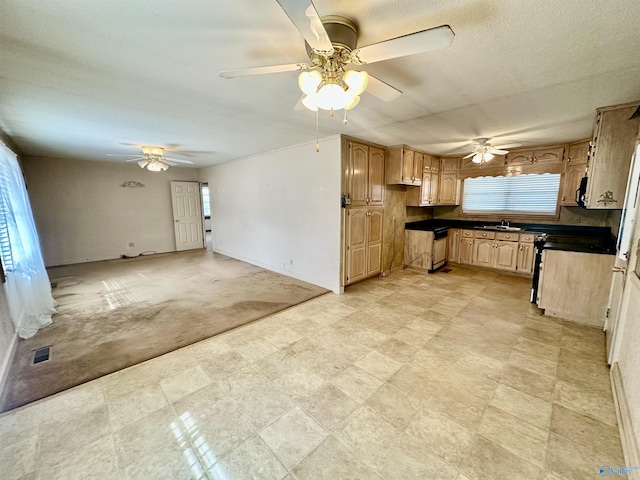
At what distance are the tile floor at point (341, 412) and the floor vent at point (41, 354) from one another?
0.72 metres

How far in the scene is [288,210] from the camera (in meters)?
4.82

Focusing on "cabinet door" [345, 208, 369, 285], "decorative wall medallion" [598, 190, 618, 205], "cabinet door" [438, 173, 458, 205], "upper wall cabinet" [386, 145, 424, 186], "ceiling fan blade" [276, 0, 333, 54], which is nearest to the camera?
"ceiling fan blade" [276, 0, 333, 54]

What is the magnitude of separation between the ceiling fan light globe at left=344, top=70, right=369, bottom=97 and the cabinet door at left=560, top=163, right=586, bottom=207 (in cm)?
493

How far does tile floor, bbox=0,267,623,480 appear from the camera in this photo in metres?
1.47

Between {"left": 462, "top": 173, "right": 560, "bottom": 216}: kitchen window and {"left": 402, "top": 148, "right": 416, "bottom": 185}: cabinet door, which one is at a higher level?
{"left": 402, "top": 148, "right": 416, "bottom": 185}: cabinet door

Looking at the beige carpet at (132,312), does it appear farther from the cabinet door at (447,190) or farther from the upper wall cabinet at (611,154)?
the cabinet door at (447,190)

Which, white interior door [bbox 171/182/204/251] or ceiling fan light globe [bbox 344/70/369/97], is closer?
ceiling fan light globe [bbox 344/70/369/97]

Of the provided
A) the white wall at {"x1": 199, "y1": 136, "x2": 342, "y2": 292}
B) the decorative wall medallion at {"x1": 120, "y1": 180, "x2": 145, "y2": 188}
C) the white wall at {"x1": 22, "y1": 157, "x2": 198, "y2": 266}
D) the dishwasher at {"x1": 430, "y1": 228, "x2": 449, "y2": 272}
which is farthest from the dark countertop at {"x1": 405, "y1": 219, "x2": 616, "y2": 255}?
the decorative wall medallion at {"x1": 120, "y1": 180, "x2": 145, "y2": 188}

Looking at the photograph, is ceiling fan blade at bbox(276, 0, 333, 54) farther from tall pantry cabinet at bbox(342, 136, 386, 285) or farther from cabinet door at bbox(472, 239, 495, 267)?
cabinet door at bbox(472, 239, 495, 267)

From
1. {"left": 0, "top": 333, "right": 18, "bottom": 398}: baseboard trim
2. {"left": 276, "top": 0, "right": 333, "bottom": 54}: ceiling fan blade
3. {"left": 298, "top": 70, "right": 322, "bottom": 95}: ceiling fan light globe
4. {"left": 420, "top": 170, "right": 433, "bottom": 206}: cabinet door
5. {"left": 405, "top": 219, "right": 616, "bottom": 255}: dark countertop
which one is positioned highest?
{"left": 276, "top": 0, "right": 333, "bottom": 54}: ceiling fan blade

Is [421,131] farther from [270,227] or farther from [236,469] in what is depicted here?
[236,469]

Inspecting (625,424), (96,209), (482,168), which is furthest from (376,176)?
(96,209)

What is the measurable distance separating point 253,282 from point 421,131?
12.1 ft

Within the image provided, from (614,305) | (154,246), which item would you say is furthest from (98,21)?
(154,246)
